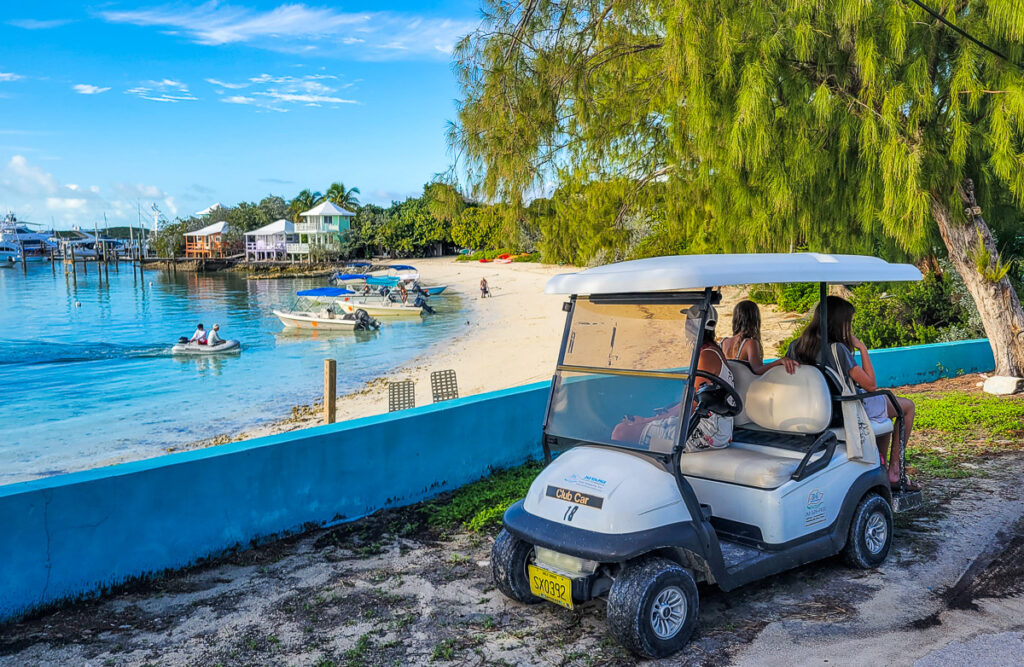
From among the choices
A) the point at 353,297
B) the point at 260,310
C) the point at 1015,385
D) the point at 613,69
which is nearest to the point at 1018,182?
the point at 1015,385

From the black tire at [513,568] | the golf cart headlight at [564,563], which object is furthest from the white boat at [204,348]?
the golf cart headlight at [564,563]

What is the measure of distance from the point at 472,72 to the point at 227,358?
81.0 ft

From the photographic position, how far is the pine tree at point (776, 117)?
990 cm

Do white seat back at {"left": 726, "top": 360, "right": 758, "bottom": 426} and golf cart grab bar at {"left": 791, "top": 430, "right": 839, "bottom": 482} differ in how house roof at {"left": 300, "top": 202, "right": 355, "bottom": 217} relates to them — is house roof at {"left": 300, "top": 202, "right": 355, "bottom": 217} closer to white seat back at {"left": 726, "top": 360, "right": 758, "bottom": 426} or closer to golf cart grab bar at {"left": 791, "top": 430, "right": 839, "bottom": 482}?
white seat back at {"left": 726, "top": 360, "right": 758, "bottom": 426}

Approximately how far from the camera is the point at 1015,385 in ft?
37.6

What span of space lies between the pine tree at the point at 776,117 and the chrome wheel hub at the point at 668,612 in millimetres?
6757

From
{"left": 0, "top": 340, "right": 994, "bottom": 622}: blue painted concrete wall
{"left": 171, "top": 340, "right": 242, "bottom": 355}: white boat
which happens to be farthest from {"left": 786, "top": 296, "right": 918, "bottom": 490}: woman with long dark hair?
{"left": 171, "top": 340, "right": 242, "bottom": 355}: white boat

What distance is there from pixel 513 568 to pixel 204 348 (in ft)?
102

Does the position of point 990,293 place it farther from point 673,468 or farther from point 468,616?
point 468,616

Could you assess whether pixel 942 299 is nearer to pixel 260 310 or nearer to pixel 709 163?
pixel 709 163

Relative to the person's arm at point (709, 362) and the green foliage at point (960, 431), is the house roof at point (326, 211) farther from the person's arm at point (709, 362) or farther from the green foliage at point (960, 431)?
the person's arm at point (709, 362)

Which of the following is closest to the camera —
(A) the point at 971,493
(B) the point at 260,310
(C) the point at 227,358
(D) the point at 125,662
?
(D) the point at 125,662

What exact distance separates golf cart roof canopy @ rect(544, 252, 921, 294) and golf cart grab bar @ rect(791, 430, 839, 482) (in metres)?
0.98

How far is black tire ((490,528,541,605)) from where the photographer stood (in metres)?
4.74
